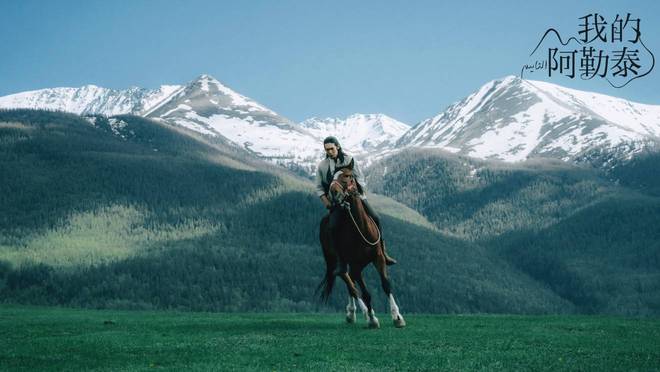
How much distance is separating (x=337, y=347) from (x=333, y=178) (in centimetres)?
658

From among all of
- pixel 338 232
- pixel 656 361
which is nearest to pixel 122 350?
pixel 338 232

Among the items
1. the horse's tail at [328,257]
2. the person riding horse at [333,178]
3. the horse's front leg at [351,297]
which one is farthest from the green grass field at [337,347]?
the person riding horse at [333,178]

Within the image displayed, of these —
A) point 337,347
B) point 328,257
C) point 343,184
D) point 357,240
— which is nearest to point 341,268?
point 357,240

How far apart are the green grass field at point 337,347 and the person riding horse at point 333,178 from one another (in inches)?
Answer: 119

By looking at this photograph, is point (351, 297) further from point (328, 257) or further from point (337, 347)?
point (337, 347)

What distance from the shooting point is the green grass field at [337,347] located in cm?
1337

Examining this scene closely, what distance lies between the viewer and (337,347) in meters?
15.9

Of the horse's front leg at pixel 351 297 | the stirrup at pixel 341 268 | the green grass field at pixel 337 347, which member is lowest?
the green grass field at pixel 337 347

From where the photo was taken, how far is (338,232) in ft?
69.3

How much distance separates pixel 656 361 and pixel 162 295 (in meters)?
196

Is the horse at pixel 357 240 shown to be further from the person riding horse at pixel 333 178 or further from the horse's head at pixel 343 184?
the person riding horse at pixel 333 178

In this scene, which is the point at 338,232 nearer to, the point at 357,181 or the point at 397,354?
the point at 357,181

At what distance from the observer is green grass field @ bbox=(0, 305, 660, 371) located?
43.9ft

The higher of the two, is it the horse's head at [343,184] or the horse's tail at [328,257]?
the horse's head at [343,184]
